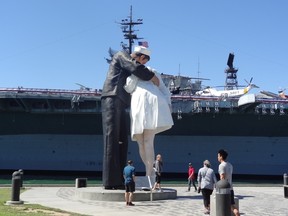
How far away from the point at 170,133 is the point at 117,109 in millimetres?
20971

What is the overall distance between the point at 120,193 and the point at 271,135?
24.4 meters

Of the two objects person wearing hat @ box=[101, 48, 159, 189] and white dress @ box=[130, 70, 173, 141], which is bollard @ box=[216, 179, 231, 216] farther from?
person wearing hat @ box=[101, 48, 159, 189]

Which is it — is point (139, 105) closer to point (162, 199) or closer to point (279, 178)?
point (162, 199)

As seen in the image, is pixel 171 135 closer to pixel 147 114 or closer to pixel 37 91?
pixel 37 91

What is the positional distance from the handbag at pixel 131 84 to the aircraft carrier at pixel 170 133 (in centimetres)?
1572

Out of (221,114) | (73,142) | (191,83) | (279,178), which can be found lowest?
(279,178)

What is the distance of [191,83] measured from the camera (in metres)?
52.6

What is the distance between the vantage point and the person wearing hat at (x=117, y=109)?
14.2 meters

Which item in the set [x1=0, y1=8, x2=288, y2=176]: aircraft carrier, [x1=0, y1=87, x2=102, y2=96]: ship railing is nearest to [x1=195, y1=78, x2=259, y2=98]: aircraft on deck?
[x1=0, y1=8, x2=288, y2=176]: aircraft carrier

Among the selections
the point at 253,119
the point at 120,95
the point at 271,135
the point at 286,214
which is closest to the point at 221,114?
the point at 253,119

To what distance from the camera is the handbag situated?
14.4 metres

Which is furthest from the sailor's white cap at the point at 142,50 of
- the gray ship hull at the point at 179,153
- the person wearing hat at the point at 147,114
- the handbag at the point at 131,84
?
the gray ship hull at the point at 179,153

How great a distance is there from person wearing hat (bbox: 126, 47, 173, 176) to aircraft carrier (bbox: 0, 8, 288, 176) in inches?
629

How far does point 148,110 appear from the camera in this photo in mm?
13977
